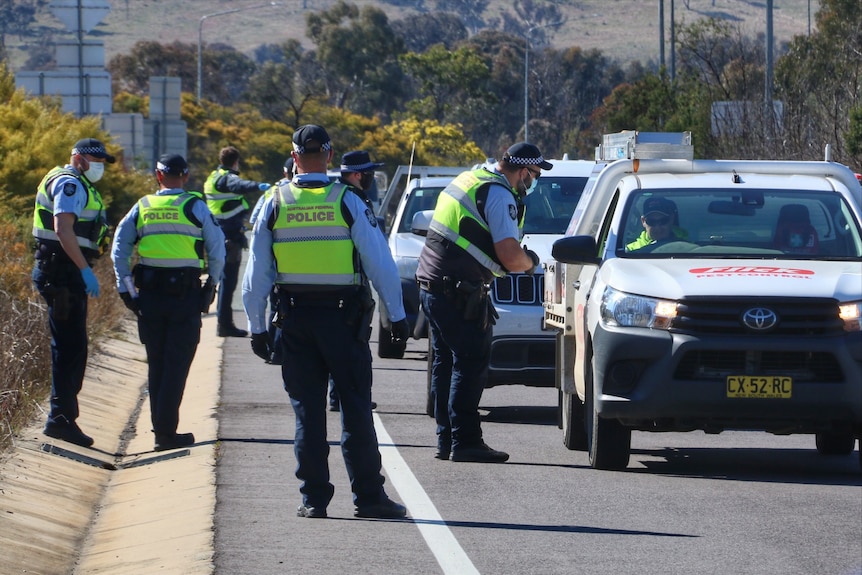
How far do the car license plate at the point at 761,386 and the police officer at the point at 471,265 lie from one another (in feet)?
5.31

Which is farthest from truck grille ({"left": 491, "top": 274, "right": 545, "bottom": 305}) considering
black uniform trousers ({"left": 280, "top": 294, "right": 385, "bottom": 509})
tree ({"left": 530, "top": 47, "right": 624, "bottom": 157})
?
tree ({"left": 530, "top": 47, "right": 624, "bottom": 157})

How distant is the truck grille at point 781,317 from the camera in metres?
8.47

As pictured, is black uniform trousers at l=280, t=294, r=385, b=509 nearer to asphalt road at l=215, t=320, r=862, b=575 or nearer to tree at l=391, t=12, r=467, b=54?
asphalt road at l=215, t=320, r=862, b=575

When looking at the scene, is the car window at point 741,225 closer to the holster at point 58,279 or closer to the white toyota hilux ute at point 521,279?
the white toyota hilux ute at point 521,279

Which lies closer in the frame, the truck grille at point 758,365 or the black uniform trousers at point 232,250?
the truck grille at point 758,365

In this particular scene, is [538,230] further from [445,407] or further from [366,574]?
[366,574]

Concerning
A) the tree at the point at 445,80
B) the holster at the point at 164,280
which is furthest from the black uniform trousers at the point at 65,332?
the tree at the point at 445,80

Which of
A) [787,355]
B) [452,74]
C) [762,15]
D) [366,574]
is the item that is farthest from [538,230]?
[762,15]

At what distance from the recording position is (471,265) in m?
9.68

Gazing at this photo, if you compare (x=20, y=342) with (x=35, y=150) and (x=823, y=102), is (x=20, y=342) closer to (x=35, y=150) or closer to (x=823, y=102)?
(x=35, y=150)

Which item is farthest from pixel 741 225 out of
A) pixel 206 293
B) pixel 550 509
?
pixel 206 293

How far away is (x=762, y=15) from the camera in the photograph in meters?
151

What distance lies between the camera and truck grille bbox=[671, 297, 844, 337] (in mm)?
8469

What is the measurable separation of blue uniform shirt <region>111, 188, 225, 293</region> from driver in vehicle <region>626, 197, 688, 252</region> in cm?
289
